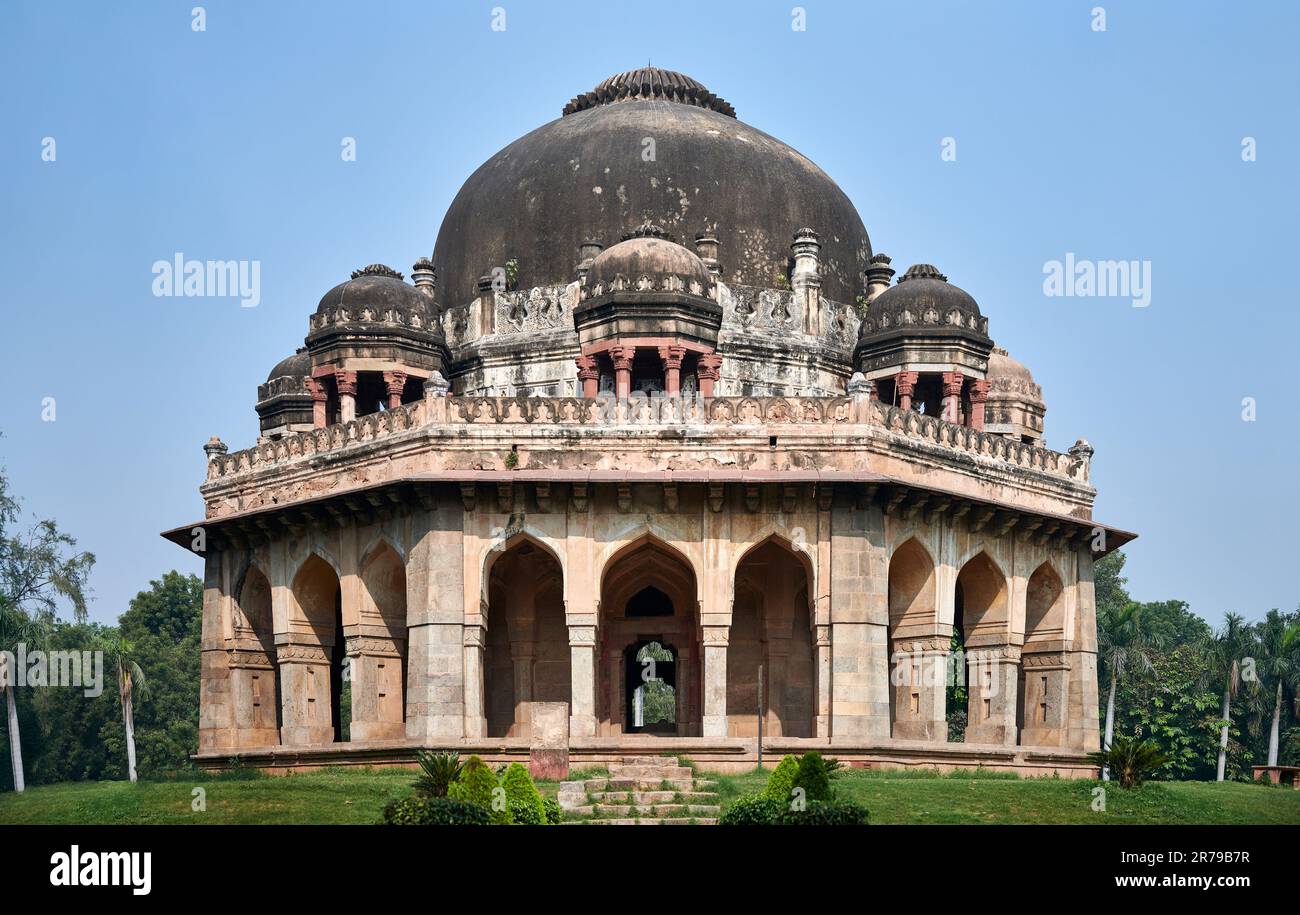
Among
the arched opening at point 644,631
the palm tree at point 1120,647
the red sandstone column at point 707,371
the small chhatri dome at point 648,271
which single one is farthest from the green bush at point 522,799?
the palm tree at point 1120,647

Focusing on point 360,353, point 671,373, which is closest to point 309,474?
point 360,353

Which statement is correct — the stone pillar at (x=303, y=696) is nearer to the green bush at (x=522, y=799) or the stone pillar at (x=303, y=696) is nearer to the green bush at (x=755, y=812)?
the green bush at (x=522, y=799)

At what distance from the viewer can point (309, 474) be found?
32.5 meters

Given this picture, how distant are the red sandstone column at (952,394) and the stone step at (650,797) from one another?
11661 mm

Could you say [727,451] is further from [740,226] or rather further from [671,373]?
[740,226]

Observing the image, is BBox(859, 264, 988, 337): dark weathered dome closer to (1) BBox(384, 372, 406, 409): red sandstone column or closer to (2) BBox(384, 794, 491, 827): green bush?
(1) BBox(384, 372, 406, 409): red sandstone column

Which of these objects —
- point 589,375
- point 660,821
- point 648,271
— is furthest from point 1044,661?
point 660,821

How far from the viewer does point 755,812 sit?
2033 centimetres

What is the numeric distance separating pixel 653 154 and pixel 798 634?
9.99 m

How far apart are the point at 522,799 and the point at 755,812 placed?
2.62m

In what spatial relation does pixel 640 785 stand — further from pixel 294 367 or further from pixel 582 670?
pixel 294 367

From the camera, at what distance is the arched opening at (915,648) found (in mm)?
31062

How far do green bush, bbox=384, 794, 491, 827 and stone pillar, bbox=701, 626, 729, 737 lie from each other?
31.7ft

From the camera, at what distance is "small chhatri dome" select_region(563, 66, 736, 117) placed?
128 ft
